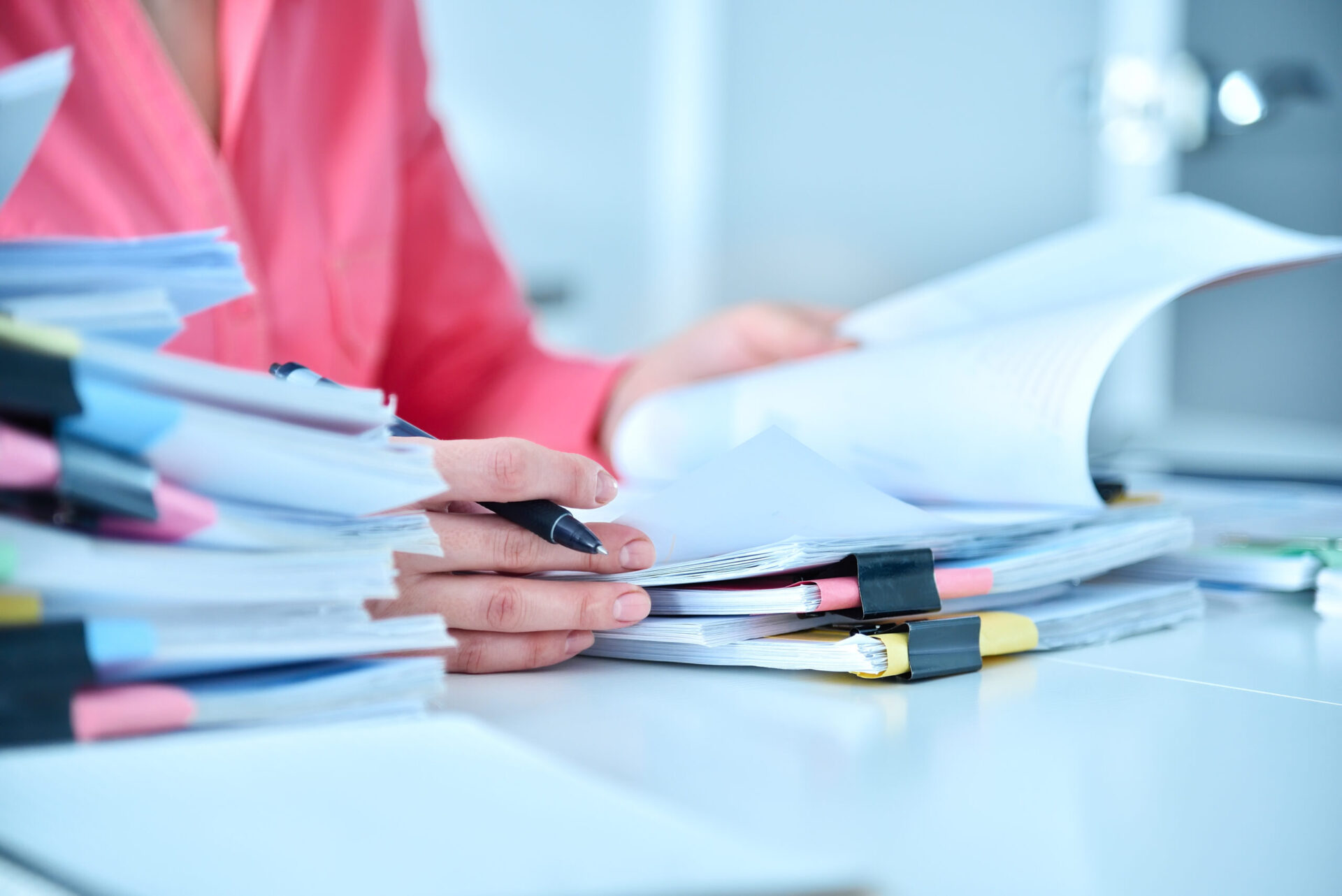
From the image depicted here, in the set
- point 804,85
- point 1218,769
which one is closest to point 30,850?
point 1218,769

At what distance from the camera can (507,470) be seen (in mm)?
392

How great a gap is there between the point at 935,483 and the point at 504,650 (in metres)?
0.28

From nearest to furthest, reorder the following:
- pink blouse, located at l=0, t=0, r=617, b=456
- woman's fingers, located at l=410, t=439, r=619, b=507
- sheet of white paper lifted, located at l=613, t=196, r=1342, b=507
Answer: woman's fingers, located at l=410, t=439, r=619, b=507, sheet of white paper lifted, located at l=613, t=196, r=1342, b=507, pink blouse, located at l=0, t=0, r=617, b=456

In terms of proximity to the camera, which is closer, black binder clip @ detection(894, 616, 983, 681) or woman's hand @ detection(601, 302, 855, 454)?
black binder clip @ detection(894, 616, 983, 681)

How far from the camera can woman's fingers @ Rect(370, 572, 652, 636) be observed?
41 cm

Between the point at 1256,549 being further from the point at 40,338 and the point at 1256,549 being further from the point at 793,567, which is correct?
the point at 40,338

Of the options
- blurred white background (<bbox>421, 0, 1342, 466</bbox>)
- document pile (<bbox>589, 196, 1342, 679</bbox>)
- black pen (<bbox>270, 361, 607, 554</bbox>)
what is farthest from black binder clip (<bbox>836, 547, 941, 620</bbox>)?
blurred white background (<bbox>421, 0, 1342, 466</bbox>)

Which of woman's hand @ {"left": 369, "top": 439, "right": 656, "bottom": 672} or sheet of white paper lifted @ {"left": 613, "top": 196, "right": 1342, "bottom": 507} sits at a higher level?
sheet of white paper lifted @ {"left": 613, "top": 196, "right": 1342, "bottom": 507}

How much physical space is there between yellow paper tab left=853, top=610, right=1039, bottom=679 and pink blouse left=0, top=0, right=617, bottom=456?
0.47m

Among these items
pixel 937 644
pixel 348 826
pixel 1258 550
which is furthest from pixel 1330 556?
pixel 348 826

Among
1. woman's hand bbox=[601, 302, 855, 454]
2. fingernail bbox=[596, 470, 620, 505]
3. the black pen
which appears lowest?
the black pen

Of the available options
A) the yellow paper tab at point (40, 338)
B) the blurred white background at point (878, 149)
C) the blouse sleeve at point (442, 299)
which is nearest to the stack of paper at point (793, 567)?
the yellow paper tab at point (40, 338)

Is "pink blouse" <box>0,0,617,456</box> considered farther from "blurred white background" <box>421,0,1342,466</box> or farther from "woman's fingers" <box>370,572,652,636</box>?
"blurred white background" <box>421,0,1342,466</box>

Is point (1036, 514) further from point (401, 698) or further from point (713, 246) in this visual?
point (713, 246)
